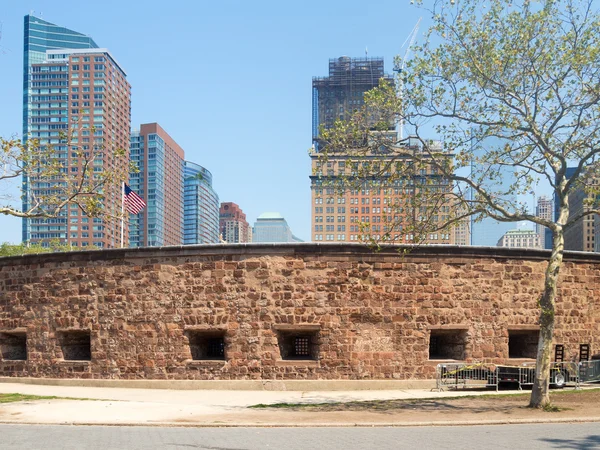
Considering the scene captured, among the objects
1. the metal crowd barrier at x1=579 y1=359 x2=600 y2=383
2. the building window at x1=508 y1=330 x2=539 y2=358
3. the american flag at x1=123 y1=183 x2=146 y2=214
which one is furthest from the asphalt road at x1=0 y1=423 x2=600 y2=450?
the american flag at x1=123 y1=183 x2=146 y2=214

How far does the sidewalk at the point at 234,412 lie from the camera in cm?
1320

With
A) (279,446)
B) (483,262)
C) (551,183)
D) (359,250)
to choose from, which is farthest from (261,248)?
(279,446)

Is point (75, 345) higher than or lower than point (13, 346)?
higher

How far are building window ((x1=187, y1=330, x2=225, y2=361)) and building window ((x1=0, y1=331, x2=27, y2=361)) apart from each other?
5888 millimetres

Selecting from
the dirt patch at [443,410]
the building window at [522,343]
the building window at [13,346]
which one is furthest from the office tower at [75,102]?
the dirt patch at [443,410]

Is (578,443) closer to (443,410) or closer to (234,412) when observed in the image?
(443,410)

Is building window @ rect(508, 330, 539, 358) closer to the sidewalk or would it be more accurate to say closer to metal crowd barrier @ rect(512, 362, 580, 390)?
metal crowd barrier @ rect(512, 362, 580, 390)

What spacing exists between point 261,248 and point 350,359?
4.06 metres

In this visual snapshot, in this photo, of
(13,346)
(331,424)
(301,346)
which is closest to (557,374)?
(301,346)

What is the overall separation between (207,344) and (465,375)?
25.0ft

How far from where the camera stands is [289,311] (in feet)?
64.1

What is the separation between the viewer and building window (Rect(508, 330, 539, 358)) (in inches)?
819

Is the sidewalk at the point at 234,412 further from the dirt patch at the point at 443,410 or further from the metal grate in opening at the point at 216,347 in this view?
the metal grate in opening at the point at 216,347

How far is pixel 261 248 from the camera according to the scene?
64.8ft
